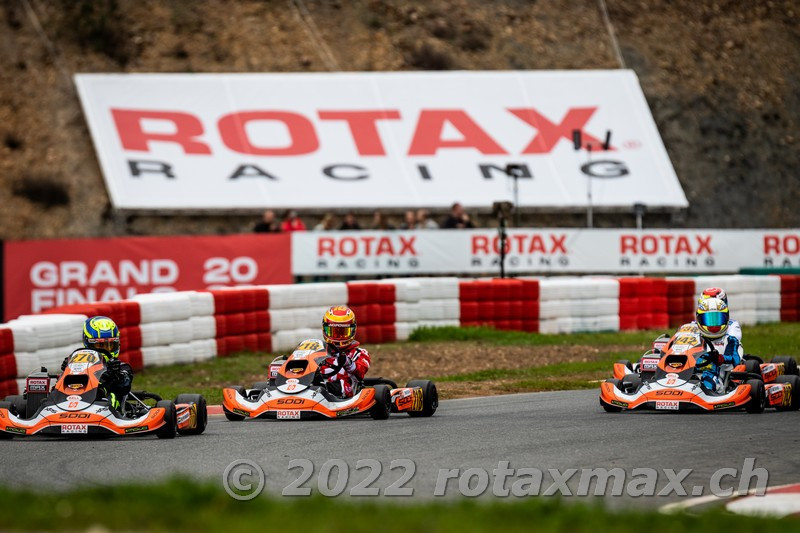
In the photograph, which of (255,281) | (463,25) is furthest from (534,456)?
(463,25)

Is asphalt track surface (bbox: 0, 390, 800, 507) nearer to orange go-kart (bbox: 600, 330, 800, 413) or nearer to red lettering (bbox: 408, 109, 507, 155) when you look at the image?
orange go-kart (bbox: 600, 330, 800, 413)

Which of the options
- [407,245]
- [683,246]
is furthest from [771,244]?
[407,245]

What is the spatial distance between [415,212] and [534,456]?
23508mm

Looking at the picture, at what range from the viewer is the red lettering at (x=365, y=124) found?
3378cm

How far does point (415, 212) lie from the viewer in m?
32.9

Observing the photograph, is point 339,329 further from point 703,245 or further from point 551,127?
point 551,127

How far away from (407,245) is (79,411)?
15.3m

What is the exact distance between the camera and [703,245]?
89.2ft

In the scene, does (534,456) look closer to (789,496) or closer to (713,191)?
(789,496)

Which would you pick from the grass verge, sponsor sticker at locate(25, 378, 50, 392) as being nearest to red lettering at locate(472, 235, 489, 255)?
sponsor sticker at locate(25, 378, 50, 392)

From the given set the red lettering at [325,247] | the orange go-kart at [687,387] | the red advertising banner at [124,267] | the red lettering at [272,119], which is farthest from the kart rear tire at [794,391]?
the red lettering at [272,119]

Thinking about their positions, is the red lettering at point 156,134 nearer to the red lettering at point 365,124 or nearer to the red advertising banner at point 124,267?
the red lettering at point 365,124

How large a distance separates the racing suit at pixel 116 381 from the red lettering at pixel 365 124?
22.7 meters

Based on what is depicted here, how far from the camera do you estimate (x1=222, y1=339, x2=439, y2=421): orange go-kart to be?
1216cm
